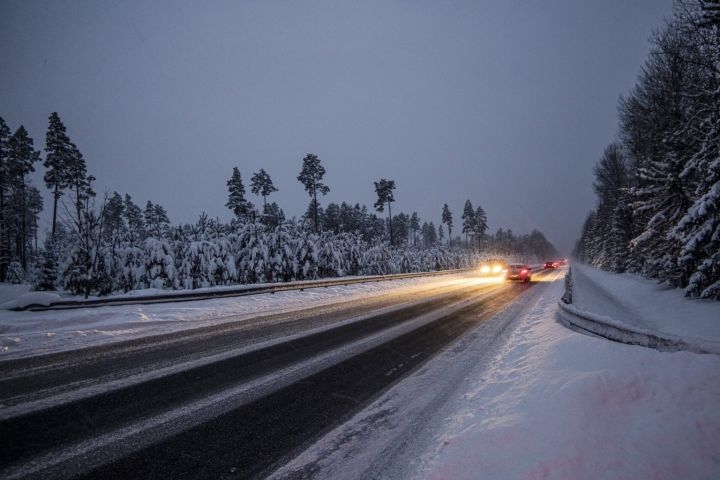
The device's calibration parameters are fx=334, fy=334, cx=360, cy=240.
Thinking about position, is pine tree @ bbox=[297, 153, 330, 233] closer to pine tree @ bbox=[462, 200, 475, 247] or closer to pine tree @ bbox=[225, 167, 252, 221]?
pine tree @ bbox=[225, 167, 252, 221]

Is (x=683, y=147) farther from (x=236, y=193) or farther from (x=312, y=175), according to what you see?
(x=236, y=193)

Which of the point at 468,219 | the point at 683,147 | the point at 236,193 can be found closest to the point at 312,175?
the point at 236,193

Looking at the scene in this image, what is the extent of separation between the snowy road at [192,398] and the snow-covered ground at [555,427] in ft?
1.73

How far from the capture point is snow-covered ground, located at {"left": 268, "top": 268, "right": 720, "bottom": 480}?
245cm

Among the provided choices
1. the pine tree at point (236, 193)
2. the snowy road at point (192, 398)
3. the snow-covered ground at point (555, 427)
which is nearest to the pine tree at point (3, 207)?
the pine tree at point (236, 193)

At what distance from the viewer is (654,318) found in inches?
507

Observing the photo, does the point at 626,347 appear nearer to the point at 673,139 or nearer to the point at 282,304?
the point at 282,304

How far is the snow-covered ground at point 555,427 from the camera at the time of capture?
245 cm

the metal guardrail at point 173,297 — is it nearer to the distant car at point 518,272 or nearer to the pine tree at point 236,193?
the distant car at point 518,272

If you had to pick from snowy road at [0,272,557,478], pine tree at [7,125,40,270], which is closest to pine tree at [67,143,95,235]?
pine tree at [7,125,40,270]

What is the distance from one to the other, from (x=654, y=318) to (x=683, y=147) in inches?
358

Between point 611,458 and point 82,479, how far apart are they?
13.2ft

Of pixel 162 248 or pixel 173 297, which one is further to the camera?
pixel 162 248

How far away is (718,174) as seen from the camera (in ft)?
38.1
